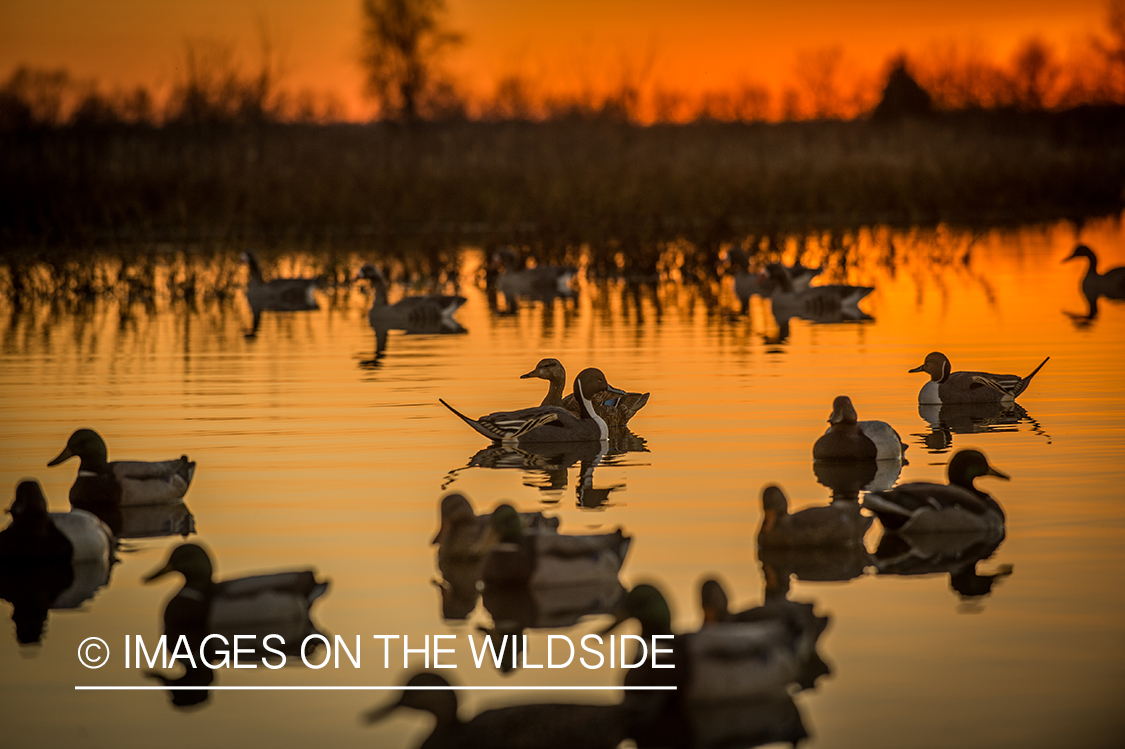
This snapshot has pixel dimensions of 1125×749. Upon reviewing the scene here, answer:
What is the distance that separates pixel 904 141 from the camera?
147 feet

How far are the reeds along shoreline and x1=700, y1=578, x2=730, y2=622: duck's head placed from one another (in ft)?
72.9

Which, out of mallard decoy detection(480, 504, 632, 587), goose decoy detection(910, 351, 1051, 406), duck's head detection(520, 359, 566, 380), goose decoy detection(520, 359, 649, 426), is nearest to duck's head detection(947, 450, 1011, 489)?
mallard decoy detection(480, 504, 632, 587)

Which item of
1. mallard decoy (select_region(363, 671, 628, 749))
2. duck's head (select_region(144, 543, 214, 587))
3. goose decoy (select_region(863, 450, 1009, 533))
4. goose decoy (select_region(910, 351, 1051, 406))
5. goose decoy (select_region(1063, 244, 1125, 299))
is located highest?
goose decoy (select_region(1063, 244, 1125, 299))

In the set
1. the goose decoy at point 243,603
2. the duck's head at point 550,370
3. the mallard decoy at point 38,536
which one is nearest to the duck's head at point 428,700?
the goose decoy at point 243,603

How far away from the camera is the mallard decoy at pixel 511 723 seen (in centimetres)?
574

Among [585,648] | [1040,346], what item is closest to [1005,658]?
[585,648]

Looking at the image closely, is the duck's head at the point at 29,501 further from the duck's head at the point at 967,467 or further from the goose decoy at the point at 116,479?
the duck's head at the point at 967,467

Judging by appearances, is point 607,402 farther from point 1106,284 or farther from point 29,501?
point 1106,284

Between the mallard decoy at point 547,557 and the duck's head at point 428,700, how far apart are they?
190 centimetres

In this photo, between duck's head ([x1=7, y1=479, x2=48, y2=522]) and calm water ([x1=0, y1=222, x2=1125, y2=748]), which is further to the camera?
duck's head ([x1=7, y1=479, x2=48, y2=522])

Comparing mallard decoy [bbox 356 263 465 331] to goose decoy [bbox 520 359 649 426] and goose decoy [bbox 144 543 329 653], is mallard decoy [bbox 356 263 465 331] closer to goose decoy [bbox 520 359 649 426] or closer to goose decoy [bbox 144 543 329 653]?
goose decoy [bbox 520 359 649 426]

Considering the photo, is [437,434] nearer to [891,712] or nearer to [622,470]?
[622,470]

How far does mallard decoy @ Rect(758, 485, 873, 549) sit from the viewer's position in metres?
8.34

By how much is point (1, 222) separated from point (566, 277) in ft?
45.2
